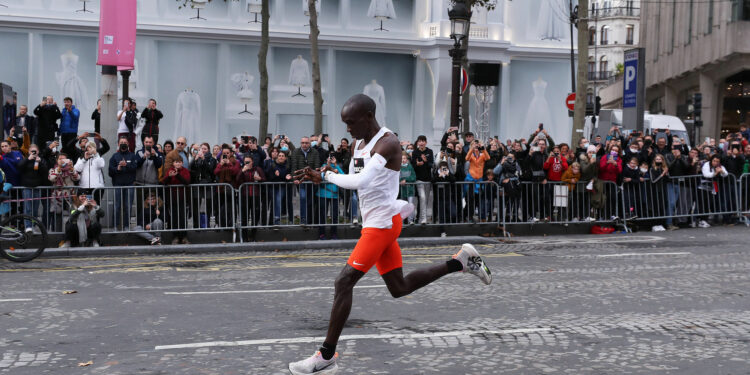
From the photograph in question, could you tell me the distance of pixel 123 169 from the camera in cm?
1593

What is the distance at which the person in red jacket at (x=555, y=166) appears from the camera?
17906 mm

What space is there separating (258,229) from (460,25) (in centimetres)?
627

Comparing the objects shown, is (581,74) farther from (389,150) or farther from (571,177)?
(389,150)

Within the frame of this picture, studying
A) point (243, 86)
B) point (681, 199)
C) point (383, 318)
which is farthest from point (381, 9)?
point (383, 318)

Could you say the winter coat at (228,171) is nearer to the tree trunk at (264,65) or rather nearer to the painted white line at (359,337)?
the tree trunk at (264,65)

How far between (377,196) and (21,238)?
845 cm

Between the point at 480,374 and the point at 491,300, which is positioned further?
the point at 491,300

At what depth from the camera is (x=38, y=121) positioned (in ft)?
68.4

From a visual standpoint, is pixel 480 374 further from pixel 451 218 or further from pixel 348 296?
pixel 451 218

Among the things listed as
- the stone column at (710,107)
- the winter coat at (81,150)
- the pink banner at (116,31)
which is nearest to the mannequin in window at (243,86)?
the winter coat at (81,150)

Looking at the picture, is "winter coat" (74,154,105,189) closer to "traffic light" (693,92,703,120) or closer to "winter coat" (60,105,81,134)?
"winter coat" (60,105,81,134)

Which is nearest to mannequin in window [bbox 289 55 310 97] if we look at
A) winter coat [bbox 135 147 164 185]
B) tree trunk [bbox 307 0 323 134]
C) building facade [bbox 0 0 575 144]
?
building facade [bbox 0 0 575 144]

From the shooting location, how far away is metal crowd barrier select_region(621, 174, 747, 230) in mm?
18438

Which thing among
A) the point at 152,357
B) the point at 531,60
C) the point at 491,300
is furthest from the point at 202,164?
the point at 531,60
